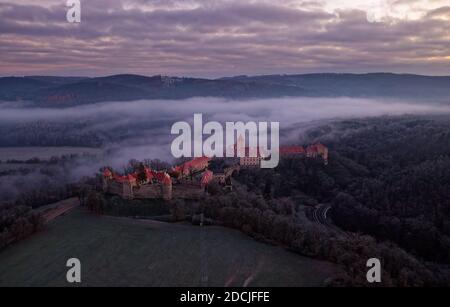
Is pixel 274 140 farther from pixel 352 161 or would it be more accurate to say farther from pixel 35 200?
pixel 35 200

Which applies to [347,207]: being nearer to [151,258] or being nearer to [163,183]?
[163,183]

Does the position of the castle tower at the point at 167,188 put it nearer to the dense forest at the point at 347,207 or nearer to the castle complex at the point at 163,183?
the castle complex at the point at 163,183

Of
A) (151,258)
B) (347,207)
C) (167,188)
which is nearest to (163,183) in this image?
(167,188)

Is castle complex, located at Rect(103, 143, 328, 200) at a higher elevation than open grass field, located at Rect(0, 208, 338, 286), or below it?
higher

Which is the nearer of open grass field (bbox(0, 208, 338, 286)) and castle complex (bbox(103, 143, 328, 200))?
open grass field (bbox(0, 208, 338, 286))

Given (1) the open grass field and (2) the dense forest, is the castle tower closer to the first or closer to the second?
(2) the dense forest

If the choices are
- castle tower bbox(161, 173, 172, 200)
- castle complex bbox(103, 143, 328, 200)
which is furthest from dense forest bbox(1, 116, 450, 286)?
castle tower bbox(161, 173, 172, 200)

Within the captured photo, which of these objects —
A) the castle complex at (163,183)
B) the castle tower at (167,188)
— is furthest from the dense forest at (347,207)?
the castle tower at (167,188)
